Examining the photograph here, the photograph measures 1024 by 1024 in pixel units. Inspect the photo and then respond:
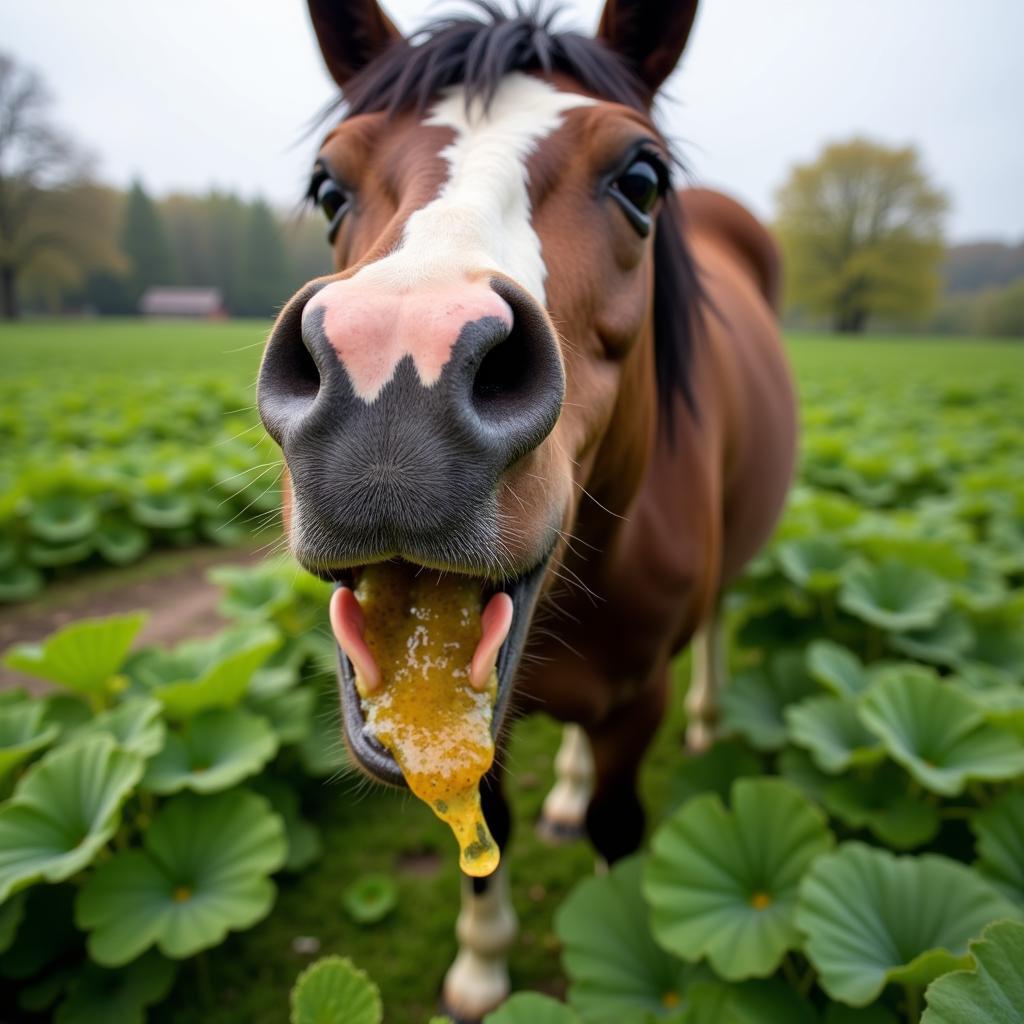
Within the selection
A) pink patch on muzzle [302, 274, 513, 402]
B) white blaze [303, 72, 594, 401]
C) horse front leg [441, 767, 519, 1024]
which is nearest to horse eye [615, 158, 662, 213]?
white blaze [303, 72, 594, 401]

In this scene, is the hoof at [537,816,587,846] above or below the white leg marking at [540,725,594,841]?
below

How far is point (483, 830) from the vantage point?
0.97 m

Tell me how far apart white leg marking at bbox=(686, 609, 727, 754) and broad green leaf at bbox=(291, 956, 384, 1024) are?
2140 millimetres

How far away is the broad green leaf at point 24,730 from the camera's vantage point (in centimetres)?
200

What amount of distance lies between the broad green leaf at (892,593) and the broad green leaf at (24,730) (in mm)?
2875

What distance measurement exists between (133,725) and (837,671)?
7.50ft

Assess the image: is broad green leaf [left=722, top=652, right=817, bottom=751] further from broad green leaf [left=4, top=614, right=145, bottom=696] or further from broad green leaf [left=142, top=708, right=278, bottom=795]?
broad green leaf [left=4, top=614, right=145, bottom=696]

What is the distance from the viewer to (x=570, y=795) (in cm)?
262

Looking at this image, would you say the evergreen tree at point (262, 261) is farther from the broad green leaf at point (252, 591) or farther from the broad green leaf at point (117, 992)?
the broad green leaf at point (117, 992)

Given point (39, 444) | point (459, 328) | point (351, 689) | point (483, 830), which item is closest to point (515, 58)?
point (459, 328)

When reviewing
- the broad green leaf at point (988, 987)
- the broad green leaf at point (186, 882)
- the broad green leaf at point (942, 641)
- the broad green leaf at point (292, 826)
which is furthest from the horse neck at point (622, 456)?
the broad green leaf at point (942, 641)

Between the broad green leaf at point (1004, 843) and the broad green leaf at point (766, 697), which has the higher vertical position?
the broad green leaf at point (1004, 843)

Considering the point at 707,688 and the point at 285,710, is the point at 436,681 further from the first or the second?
the point at 707,688

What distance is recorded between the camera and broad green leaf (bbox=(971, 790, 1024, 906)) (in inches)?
64.6
